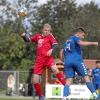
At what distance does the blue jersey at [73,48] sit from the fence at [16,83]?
1913cm

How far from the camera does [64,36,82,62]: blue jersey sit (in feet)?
44.8

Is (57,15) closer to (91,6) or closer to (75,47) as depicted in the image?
(91,6)

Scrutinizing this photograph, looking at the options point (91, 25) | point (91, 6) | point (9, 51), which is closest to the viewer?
point (9, 51)

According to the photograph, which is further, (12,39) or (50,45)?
(12,39)

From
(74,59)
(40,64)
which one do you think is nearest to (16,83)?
(40,64)

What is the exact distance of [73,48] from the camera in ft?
45.0

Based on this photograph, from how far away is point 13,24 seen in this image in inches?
2677

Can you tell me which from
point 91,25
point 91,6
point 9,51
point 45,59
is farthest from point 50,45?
point 91,6

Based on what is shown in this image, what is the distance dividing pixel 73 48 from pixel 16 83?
23.8 meters

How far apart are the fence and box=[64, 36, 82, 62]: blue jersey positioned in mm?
19130

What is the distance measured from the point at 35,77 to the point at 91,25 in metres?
50.4

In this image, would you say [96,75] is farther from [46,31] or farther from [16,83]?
[16,83]

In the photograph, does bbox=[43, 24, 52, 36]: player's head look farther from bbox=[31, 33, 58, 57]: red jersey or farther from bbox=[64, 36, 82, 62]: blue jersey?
bbox=[64, 36, 82, 62]: blue jersey

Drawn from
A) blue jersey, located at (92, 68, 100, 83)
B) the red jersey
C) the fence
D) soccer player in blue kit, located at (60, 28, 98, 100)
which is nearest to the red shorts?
the red jersey
